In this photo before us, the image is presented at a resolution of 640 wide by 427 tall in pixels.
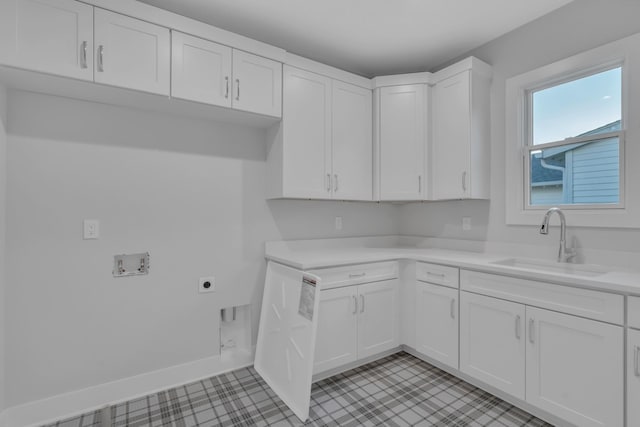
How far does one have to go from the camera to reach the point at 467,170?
8.68 feet

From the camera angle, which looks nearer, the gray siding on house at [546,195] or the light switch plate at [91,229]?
the light switch plate at [91,229]

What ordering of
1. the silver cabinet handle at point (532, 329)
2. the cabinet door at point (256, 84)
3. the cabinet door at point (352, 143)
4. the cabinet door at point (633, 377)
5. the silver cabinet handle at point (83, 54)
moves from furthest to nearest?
the cabinet door at point (352, 143) < the cabinet door at point (256, 84) < the silver cabinet handle at point (532, 329) < the silver cabinet handle at point (83, 54) < the cabinet door at point (633, 377)

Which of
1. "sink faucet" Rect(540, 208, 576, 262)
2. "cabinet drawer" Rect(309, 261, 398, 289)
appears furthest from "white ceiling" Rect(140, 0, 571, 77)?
"cabinet drawer" Rect(309, 261, 398, 289)

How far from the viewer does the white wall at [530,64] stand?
2.05 m

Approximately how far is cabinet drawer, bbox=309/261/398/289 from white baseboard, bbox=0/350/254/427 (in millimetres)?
989

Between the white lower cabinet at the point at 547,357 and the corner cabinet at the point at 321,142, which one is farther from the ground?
the corner cabinet at the point at 321,142

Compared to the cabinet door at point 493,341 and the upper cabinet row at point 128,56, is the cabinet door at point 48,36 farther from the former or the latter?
the cabinet door at point 493,341

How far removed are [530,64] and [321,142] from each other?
1736 mm

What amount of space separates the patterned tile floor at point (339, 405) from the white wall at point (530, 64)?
4.01 feet

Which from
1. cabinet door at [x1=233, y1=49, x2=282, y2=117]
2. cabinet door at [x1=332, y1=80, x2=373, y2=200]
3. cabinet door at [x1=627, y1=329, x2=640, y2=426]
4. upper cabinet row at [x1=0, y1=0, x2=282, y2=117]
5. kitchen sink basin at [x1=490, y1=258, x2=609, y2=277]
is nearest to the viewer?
cabinet door at [x1=627, y1=329, x2=640, y2=426]

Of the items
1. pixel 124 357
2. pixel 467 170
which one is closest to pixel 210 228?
pixel 124 357

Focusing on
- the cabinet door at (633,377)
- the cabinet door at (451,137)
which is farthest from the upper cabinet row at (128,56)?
the cabinet door at (633,377)

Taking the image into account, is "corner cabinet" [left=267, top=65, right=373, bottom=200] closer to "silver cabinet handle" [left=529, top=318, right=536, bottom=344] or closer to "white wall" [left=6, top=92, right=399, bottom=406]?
"white wall" [left=6, top=92, right=399, bottom=406]

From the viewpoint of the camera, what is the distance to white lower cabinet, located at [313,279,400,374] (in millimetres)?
2357
